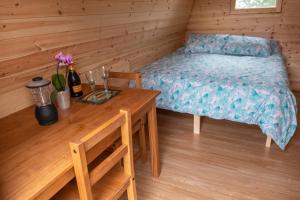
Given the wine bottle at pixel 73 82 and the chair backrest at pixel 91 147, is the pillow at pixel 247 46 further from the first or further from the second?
the chair backrest at pixel 91 147

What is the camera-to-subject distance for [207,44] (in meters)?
3.68

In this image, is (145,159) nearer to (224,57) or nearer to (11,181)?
(11,181)

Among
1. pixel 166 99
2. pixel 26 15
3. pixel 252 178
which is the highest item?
pixel 26 15

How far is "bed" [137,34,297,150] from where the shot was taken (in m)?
2.17

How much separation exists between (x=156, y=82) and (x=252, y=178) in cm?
131

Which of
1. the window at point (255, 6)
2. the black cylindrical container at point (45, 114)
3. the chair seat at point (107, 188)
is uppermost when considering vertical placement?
the window at point (255, 6)

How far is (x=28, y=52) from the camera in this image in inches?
61.6

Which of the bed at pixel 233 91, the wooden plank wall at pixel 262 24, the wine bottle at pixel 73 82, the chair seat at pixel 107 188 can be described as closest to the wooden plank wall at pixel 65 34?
the wine bottle at pixel 73 82

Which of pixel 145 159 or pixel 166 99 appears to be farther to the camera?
pixel 166 99

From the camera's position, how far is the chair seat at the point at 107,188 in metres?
1.24

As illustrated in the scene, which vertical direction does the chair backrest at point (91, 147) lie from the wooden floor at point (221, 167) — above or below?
above

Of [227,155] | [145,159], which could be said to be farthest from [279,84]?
[145,159]

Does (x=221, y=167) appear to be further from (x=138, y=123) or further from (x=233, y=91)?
(x=138, y=123)

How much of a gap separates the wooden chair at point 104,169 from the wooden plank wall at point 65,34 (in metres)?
0.76
